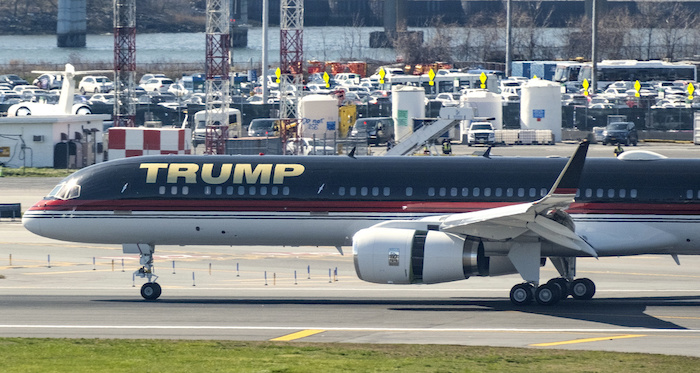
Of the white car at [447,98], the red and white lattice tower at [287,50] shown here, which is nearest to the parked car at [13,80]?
the white car at [447,98]

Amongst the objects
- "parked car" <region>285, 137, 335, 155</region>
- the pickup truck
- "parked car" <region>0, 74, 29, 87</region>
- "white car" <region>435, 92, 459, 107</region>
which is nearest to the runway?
"parked car" <region>285, 137, 335, 155</region>

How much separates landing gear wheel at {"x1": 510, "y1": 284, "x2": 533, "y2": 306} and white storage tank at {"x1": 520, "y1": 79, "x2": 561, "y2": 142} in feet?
198

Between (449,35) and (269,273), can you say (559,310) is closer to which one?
(269,273)

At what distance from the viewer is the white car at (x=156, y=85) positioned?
13038 centimetres

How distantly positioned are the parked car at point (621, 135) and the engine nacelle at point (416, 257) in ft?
195

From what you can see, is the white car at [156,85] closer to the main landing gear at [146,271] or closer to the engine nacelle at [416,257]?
the main landing gear at [146,271]

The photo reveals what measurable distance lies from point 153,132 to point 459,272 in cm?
4283

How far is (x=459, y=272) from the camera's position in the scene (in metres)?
30.9

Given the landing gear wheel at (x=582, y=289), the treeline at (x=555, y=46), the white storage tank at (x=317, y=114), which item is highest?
the treeline at (x=555, y=46)

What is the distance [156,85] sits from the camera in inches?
5246

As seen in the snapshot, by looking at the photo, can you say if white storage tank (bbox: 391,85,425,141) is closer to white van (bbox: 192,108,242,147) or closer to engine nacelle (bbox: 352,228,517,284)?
white van (bbox: 192,108,242,147)

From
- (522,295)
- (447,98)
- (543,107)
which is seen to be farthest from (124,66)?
(522,295)

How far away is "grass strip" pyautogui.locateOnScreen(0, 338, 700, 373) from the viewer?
75.1 ft

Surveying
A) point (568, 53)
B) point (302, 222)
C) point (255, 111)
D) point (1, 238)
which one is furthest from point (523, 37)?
point (302, 222)
